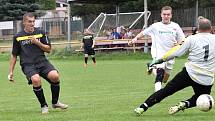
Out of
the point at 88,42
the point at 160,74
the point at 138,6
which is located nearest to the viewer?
the point at 160,74

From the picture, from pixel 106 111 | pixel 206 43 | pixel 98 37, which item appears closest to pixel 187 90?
pixel 106 111

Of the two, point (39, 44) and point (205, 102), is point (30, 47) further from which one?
point (205, 102)

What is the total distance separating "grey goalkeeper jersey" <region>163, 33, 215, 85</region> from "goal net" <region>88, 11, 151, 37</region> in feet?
102

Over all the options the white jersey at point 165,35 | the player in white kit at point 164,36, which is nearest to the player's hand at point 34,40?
the player in white kit at point 164,36

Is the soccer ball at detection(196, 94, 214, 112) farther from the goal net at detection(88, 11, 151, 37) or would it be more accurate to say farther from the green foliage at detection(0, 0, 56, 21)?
the green foliage at detection(0, 0, 56, 21)

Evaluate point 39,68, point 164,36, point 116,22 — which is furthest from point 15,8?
point 39,68

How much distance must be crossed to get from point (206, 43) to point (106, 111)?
2.44 meters

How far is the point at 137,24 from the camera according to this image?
4084cm

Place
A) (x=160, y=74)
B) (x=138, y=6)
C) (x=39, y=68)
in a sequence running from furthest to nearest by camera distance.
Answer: (x=138, y=6)
(x=160, y=74)
(x=39, y=68)

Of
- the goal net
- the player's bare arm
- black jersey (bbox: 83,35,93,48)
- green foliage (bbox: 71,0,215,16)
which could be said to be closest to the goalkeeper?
the player's bare arm

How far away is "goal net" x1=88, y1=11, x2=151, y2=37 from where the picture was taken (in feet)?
134

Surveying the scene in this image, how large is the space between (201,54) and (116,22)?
109ft

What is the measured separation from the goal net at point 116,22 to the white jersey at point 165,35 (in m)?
27.3

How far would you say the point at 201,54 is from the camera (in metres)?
8.98
